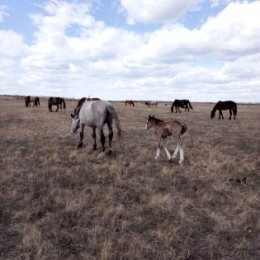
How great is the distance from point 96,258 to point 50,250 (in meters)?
0.83

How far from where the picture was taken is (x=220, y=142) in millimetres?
16891

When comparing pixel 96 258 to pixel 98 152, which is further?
pixel 98 152

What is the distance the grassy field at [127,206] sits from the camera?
5594mm

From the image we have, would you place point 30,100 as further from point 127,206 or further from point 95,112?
point 127,206

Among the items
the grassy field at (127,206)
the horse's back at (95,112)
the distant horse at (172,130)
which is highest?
the horse's back at (95,112)

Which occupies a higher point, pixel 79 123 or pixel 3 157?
pixel 79 123

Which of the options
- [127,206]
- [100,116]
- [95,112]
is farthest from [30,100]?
[127,206]

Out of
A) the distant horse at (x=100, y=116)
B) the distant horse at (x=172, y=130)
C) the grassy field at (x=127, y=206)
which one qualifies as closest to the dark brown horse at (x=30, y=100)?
the grassy field at (x=127, y=206)

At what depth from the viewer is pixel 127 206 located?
742cm

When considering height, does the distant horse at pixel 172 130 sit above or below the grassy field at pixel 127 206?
above

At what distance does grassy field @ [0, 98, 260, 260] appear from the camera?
220 inches

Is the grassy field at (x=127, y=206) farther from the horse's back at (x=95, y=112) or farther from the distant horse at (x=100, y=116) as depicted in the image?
the horse's back at (x=95, y=112)

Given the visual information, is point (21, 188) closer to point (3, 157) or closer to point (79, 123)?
point (3, 157)

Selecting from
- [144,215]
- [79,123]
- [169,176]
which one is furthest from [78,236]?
[79,123]
